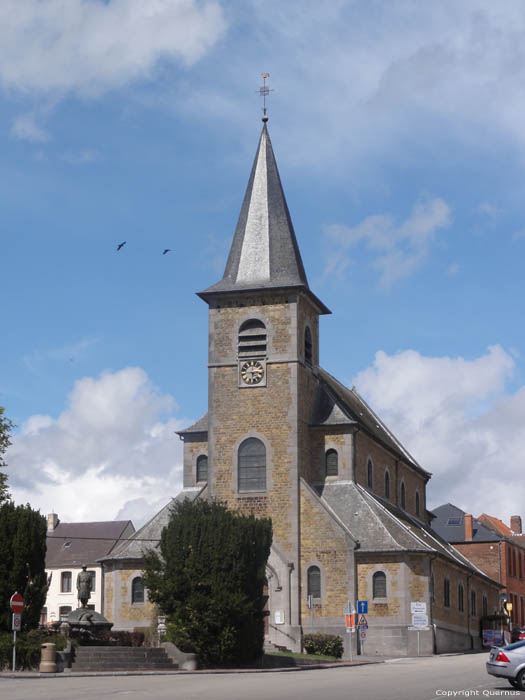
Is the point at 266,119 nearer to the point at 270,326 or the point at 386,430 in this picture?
the point at 270,326

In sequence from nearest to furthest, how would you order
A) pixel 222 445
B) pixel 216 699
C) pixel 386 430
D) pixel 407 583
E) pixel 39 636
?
pixel 216 699, pixel 39 636, pixel 407 583, pixel 222 445, pixel 386 430

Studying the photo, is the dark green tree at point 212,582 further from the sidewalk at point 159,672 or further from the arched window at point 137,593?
the arched window at point 137,593

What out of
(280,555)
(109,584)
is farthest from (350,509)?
(109,584)

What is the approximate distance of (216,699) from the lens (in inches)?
785

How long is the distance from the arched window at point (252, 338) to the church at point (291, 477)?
0.05 meters

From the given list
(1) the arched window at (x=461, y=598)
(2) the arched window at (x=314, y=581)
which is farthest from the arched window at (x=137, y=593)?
(1) the arched window at (x=461, y=598)

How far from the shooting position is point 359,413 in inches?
2445

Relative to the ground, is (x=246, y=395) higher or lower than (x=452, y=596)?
higher

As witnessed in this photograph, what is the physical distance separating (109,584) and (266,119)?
2439 cm

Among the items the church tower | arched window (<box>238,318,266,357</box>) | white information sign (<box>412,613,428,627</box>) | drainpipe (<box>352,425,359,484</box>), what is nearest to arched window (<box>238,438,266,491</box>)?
the church tower

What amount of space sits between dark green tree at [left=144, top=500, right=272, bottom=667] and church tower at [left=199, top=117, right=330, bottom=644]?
520 inches

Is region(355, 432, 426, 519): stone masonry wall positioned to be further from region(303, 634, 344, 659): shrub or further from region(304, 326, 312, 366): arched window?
region(303, 634, 344, 659): shrub

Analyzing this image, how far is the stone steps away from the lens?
31.3 m

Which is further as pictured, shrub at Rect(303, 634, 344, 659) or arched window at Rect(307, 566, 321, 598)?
arched window at Rect(307, 566, 321, 598)
